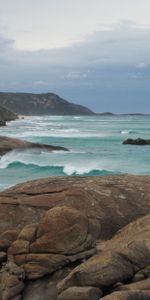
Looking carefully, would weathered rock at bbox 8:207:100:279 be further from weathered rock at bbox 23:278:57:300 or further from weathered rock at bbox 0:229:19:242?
weathered rock at bbox 0:229:19:242

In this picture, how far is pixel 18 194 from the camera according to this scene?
1162 centimetres

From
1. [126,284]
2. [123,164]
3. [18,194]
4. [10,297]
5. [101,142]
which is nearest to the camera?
[126,284]

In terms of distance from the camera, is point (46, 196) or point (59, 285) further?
point (46, 196)

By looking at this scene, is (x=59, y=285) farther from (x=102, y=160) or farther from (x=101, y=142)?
(x=101, y=142)

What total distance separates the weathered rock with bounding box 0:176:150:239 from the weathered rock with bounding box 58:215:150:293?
6.02ft

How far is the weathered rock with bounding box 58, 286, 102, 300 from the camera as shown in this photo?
794cm

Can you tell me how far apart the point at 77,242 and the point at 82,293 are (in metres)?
1.34

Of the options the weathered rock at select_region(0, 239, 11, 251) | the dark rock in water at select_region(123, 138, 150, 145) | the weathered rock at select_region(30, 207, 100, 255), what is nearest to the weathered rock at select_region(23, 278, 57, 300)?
the weathered rock at select_region(30, 207, 100, 255)

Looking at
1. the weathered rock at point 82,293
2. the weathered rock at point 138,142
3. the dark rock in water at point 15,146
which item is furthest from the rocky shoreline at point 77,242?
the weathered rock at point 138,142

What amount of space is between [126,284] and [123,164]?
125 feet

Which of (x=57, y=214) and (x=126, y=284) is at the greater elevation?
(x=57, y=214)

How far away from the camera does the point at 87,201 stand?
10797mm

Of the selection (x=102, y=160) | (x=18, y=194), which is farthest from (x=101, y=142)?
(x=18, y=194)

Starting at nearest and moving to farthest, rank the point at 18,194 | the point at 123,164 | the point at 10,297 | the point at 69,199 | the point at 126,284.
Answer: the point at 126,284, the point at 10,297, the point at 69,199, the point at 18,194, the point at 123,164
